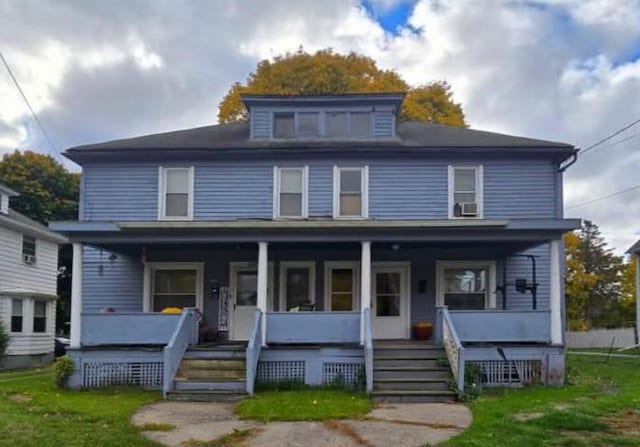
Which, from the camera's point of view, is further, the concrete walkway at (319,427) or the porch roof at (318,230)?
the porch roof at (318,230)

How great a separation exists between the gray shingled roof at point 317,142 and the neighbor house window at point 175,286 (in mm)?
2956

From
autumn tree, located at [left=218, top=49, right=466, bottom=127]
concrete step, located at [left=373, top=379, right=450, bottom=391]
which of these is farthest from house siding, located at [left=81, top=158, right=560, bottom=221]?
autumn tree, located at [left=218, top=49, right=466, bottom=127]

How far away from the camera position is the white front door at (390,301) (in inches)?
639

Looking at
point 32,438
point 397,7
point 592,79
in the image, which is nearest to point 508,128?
point 592,79

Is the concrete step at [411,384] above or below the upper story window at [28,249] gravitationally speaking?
below

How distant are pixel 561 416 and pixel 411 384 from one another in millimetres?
3583

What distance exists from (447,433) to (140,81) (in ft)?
55.2

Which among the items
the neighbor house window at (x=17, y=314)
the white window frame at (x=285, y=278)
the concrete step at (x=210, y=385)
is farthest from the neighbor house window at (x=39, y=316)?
the concrete step at (x=210, y=385)

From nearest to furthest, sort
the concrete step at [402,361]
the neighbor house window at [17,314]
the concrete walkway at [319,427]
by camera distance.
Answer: the concrete walkway at [319,427] → the concrete step at [402,361] → the neighbor house window at [17,314]

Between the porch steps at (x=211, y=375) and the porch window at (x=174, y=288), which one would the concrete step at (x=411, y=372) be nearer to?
the porch steps at (x=211, y=375)

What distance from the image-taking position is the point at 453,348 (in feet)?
41.4

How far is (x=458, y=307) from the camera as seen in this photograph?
16.3 metres

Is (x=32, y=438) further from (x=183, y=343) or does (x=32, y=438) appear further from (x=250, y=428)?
(x=183, y=343)

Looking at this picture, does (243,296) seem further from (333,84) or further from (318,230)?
(333,84)
